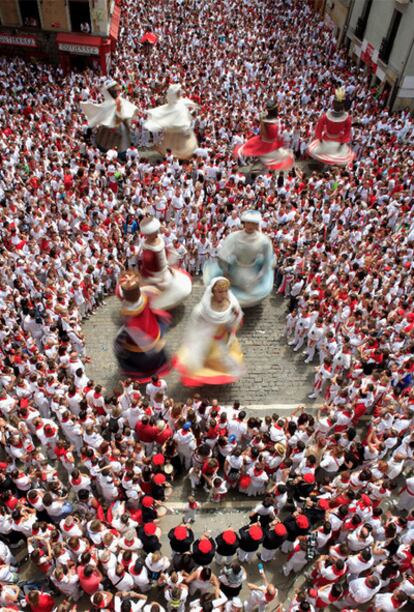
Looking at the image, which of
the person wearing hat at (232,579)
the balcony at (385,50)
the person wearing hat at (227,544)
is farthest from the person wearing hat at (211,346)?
the balcony at (385,50)

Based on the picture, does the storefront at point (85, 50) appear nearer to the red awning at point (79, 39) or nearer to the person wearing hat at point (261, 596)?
the red awning at point (79, 39)

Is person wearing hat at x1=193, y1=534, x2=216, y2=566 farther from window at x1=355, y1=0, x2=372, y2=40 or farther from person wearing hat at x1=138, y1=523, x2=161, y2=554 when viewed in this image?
window at x1=355, y1=0, x2=372, y2=40

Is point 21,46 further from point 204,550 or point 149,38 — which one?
point 204,550

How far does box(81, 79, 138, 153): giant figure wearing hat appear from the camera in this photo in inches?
712

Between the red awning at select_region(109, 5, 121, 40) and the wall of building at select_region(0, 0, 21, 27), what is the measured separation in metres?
4.26

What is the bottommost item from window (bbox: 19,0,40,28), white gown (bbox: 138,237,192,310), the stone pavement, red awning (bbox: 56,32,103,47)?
the stone pavement

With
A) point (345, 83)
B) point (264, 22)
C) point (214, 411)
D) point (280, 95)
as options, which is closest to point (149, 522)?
point (214, 411)

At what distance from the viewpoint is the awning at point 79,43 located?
74.6 ft

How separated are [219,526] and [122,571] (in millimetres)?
2342

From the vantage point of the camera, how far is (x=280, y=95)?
21172mm

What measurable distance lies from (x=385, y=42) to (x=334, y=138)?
760 centimetres

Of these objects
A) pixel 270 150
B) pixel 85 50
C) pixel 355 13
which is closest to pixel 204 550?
pixel 270 150

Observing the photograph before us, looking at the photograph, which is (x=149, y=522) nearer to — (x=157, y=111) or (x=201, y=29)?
(x=157, y=111)

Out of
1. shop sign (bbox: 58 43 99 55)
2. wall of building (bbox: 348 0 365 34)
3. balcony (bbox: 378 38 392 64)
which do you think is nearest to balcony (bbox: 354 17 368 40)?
wall of building (bbox: 348 0 365 34)
